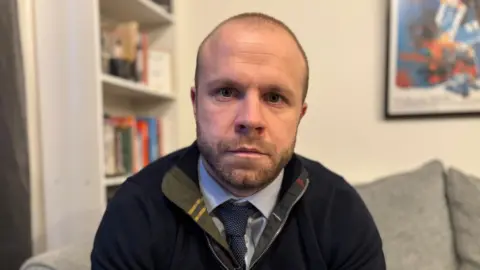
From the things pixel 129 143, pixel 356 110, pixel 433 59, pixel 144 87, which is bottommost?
pixel 129 143

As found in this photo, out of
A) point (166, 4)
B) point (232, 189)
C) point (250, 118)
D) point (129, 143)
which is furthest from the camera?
point (166, 4)

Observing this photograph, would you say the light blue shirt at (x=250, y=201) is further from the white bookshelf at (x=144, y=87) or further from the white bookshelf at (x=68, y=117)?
the white bookshelf at (x=144, y=87)

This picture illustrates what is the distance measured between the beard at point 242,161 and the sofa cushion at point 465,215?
3.11 ft

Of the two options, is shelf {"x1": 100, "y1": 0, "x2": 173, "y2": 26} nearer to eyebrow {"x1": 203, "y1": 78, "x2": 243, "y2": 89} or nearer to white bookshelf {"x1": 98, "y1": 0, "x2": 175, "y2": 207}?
white bookshelf {"x1": 98, "y1": 0, "x2": 175, "y2": 207}

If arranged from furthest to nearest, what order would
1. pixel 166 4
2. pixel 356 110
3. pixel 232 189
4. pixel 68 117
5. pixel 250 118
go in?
1. pixel 166 4
2. pixel 356 110
3. pixel 68 117
4. pixel 232 189
5. pixel 250 118

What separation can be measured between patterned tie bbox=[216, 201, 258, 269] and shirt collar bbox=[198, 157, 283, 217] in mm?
13

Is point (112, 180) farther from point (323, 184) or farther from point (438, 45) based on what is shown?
point (438, 45)

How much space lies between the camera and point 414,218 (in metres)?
1.64

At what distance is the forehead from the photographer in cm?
97

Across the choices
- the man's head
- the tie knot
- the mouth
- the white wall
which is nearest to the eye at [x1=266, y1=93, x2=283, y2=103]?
the man's head

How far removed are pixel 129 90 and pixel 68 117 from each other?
1.34 ft

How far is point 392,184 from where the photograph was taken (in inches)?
68.4

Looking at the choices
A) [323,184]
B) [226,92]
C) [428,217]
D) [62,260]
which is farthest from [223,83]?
[428,217]

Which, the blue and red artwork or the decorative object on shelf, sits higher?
the decorative object on shelf
